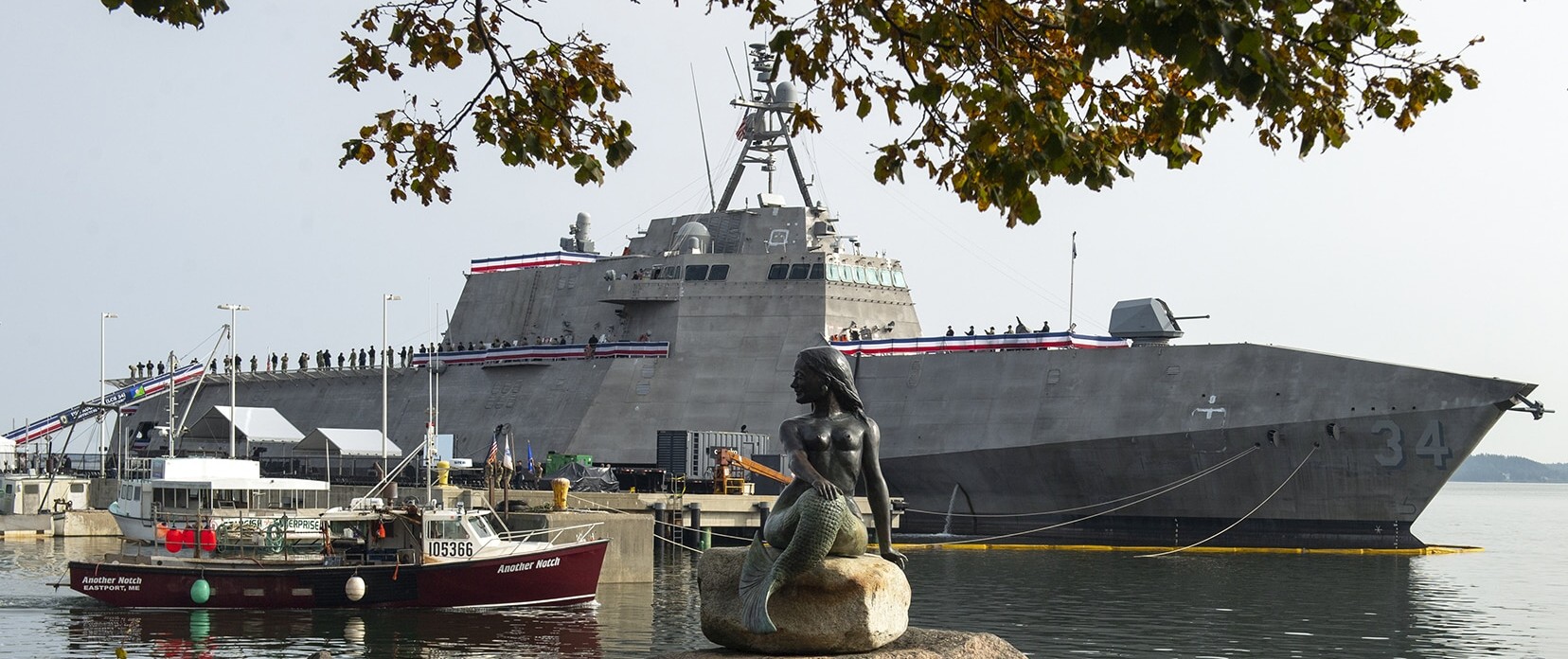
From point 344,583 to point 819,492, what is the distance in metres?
16.1

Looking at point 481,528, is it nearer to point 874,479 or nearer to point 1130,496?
point 1130,496

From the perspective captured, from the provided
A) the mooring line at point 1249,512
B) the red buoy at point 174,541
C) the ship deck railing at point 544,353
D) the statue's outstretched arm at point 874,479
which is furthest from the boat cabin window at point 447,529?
the ship deck railing at point 544,353

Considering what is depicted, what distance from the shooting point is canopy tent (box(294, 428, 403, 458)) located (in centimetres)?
4150

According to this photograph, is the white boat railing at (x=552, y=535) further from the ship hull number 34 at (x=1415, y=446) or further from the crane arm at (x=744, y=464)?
the ship hull number 34 at (x=1415, y=446)

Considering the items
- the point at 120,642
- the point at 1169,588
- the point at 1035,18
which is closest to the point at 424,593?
the point at 120,642

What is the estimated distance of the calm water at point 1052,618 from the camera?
21.1 m

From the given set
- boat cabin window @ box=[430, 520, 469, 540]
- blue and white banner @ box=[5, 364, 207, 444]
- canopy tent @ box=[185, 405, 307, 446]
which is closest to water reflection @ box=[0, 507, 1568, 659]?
boat cabin window @ box=[430, 520, 469, 540]

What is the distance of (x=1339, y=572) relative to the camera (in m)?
30.2

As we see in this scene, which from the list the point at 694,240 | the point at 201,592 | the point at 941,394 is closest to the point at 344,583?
the point at 201,592

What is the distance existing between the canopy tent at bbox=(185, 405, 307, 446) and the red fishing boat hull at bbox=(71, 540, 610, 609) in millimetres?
19053

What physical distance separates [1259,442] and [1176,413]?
69.6 inches

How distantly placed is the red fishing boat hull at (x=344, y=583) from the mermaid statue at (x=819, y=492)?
15.2 metres

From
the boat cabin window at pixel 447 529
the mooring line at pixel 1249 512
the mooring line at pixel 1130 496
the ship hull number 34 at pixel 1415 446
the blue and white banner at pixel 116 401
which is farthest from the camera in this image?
the blue and white banner at pixel 116 401

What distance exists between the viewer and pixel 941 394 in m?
38.1
